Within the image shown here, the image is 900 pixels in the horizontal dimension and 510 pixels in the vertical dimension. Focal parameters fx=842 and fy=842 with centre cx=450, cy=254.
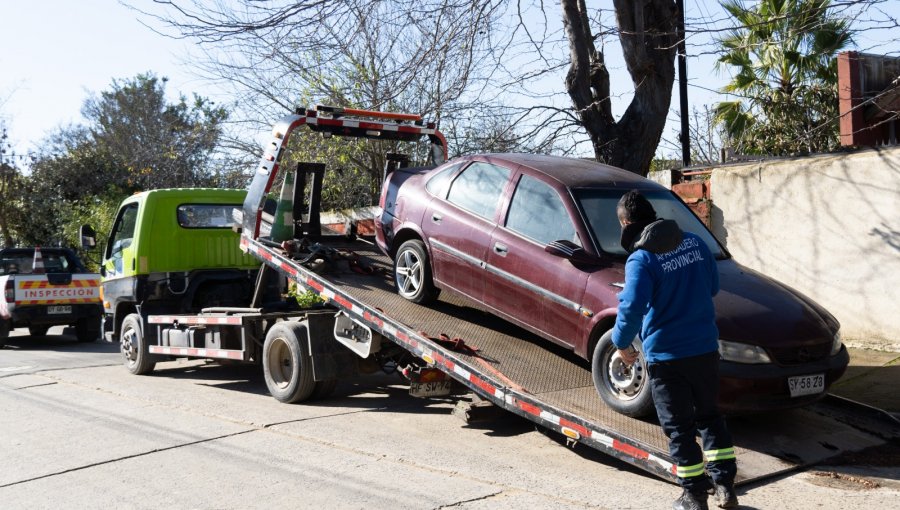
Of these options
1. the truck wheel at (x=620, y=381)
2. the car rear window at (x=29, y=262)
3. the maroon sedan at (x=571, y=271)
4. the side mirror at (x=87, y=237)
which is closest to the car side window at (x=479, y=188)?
the maroon sedan at (x=571, y=271)

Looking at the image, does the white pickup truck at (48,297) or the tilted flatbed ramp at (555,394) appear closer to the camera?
the tilted flatbed ramp at (555,394)

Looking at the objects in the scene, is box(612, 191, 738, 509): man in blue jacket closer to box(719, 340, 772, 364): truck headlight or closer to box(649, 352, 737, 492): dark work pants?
box(649, 352, 737, 492): dark work pants

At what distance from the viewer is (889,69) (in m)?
13.1

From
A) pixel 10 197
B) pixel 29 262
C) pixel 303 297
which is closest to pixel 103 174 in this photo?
pixel 10 197

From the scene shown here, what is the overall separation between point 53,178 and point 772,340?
1072 inches

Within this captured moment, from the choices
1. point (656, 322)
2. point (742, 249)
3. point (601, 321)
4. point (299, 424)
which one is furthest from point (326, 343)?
point (742, 249)

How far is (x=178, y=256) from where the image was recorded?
1037 cm

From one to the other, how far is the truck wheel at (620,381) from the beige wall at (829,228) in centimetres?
531

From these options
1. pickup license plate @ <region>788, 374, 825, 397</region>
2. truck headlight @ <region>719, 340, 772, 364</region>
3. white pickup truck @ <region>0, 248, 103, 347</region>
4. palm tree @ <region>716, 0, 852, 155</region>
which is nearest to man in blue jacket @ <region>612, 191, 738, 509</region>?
truck headlight @ <region>719, 340, 772, 364</region>

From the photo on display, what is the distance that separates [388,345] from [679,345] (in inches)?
135

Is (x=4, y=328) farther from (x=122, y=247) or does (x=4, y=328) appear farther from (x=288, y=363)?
(x=288, y=363)

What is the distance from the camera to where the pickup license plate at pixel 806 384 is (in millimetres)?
5656

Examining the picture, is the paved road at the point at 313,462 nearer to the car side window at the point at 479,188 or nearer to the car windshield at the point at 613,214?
the car windshield at the point at 613,214

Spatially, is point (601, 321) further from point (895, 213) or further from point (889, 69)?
point (889, 69)
